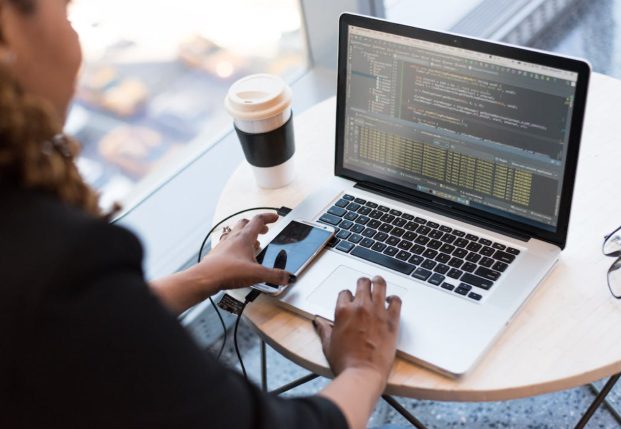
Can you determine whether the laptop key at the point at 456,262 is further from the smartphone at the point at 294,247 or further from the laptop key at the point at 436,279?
the smartphone at the point at 294,247

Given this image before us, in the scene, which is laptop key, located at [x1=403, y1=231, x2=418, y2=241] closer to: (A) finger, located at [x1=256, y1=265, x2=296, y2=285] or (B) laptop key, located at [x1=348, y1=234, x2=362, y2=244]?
(B) laptop key, located at [x1=348, y1=234, x2=362, y2=244]

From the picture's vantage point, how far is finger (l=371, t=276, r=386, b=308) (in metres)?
1.03

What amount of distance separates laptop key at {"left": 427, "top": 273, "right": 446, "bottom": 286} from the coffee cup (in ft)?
1.24

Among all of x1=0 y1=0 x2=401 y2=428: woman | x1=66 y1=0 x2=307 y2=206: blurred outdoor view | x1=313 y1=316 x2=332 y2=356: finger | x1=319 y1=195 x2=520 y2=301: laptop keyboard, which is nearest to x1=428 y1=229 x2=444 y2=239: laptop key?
x1=319 y1=195 x2=520 y2=301: laptop keyboard

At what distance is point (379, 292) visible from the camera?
1.04m

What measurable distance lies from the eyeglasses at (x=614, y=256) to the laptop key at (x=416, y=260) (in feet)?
0.88

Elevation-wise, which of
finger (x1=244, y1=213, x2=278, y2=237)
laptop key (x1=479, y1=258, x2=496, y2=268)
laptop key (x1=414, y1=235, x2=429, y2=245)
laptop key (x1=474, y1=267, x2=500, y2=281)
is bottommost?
laptop key (x1=414, y1=235, x2=429, y2=245)

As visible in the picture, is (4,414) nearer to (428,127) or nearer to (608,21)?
(428,127)

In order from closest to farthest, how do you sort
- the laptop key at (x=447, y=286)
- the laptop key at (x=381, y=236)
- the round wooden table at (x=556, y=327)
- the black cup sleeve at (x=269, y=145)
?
the round wooden table at (x=556, y=327) → the laptop key at (x=447, y=286) → the laptop key at (x=381, y=236) → the black cup sleeve at (x=269, y=145)

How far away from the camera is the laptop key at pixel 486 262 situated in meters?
1.10

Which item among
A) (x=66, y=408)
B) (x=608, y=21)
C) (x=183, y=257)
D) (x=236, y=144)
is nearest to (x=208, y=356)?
(x=66, y=408)

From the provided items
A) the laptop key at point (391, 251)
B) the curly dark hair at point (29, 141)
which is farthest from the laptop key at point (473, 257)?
the curly dark hair at point (29, 141)

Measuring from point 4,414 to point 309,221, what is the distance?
2.14 ft

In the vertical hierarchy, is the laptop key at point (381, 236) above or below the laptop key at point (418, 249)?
below
